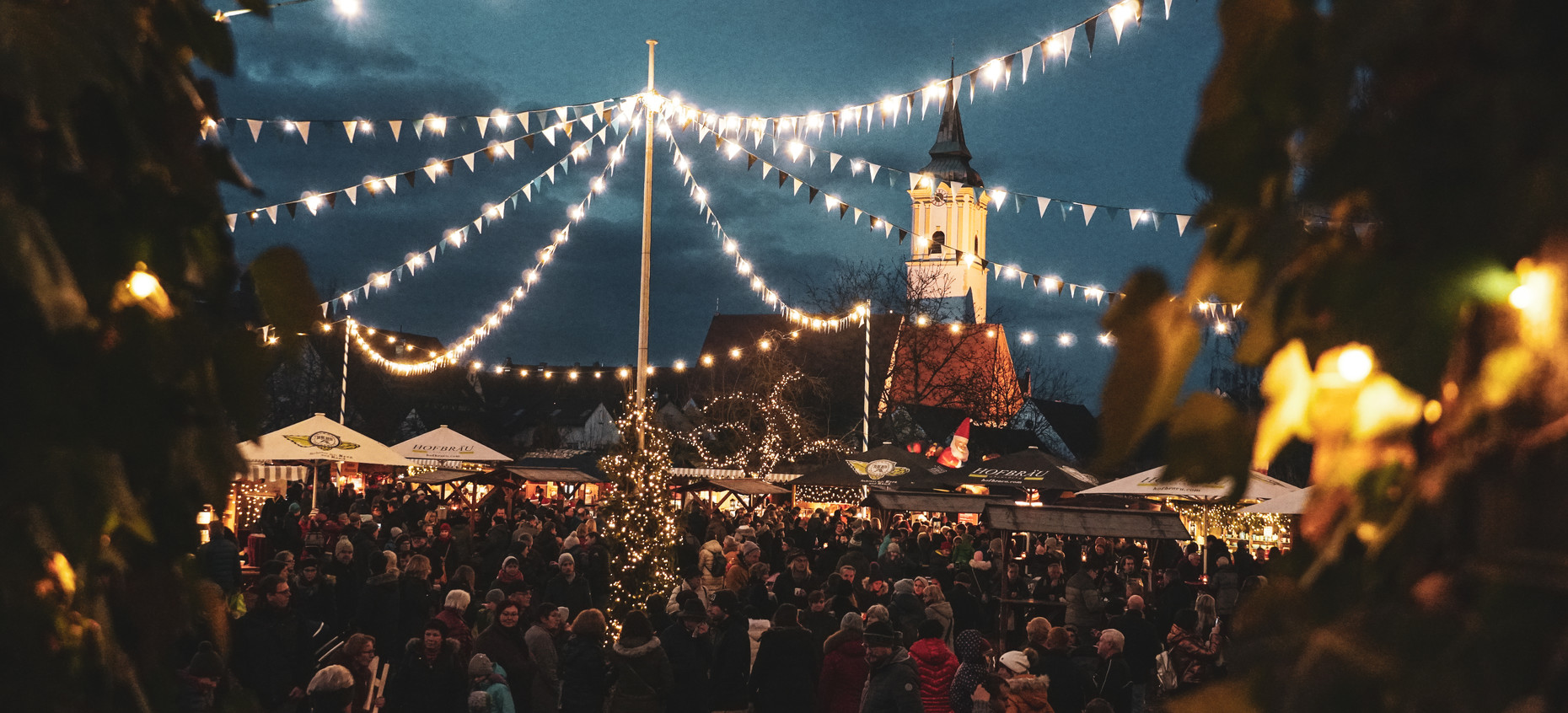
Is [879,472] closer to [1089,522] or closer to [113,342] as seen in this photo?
[1089,522]

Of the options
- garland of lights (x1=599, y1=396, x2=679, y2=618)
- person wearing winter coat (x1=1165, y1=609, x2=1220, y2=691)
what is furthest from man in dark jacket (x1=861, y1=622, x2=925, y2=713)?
garland of lights (x1=599, y1=396, x2=679, y2=618)

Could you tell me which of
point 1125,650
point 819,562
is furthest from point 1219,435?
point 819,562

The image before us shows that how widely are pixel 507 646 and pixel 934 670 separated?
2851 millimetres

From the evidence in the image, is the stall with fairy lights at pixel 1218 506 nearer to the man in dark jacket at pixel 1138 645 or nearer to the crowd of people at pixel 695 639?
the crowd of people at pixel 695 639

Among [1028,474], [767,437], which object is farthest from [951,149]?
[1028,474]

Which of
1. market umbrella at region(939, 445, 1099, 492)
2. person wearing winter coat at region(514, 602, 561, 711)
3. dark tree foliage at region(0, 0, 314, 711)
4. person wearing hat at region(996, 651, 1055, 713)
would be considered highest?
dark tree foliage at region(0, 0, 314, 711)

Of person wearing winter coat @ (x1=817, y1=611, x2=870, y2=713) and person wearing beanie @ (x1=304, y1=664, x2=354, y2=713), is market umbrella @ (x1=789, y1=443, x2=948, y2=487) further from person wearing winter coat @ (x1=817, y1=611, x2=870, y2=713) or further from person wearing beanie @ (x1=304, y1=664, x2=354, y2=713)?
person wearing beanie @ (x1=304, y1=664, x2=354, y2=713)

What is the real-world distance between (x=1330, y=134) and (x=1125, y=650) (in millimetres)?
8797

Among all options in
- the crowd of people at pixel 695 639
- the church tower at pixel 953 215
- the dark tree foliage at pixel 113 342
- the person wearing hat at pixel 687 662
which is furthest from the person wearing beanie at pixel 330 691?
the church tower at pixel 953 215

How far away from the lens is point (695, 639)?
7953 mm

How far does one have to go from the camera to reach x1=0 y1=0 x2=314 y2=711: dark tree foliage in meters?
1.33

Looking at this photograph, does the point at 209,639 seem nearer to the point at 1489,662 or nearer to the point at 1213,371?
the point at 1489,662

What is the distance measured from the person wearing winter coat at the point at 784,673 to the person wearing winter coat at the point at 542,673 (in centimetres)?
135

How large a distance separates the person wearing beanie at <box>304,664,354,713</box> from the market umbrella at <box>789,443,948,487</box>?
14688mm
